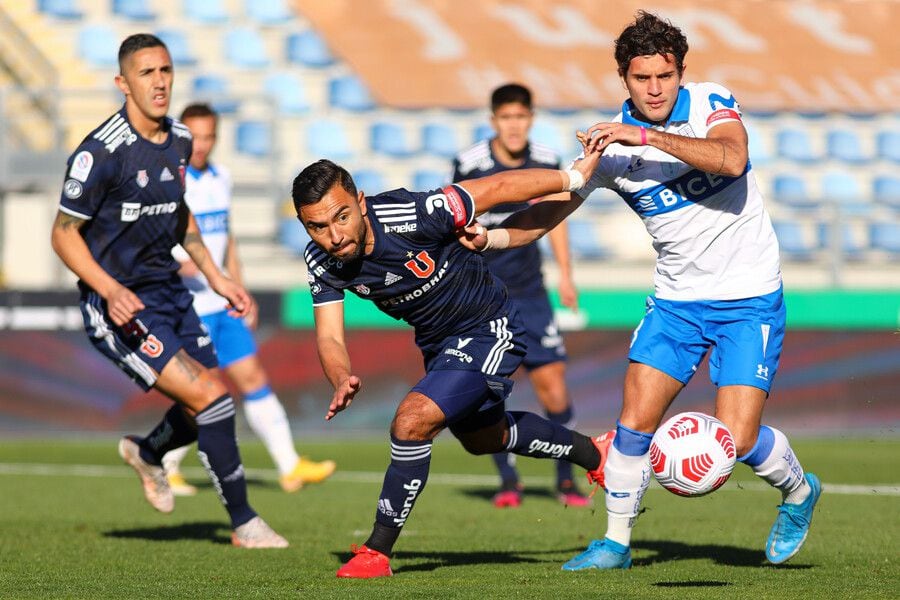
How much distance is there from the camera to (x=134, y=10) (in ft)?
69.3

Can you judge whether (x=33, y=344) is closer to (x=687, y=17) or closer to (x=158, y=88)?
(x=158, y=88)

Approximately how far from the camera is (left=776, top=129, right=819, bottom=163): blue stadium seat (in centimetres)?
2089

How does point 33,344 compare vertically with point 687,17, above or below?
below

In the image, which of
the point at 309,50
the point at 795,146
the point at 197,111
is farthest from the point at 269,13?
the point at 197,111

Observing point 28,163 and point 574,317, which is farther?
point 28,163

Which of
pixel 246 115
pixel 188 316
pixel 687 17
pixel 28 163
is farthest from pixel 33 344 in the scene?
pixel 687 17

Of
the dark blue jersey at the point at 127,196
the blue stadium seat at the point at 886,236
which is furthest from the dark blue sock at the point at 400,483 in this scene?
the blue stadium seat at the point at 886,236

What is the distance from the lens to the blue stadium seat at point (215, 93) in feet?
60.0

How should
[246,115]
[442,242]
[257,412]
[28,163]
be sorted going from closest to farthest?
[442,242], [257,412], [28,163], [246,115]

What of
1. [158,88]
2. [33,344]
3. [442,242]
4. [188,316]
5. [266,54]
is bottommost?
[33,344]

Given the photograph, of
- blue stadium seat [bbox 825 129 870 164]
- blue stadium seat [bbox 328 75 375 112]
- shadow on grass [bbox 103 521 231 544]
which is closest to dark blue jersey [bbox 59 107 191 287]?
shadow on grass [bbox 103 521 231 544]

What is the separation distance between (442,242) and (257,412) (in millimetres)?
4506

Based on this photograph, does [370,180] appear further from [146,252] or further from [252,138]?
[146,252]

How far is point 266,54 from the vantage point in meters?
20.9
